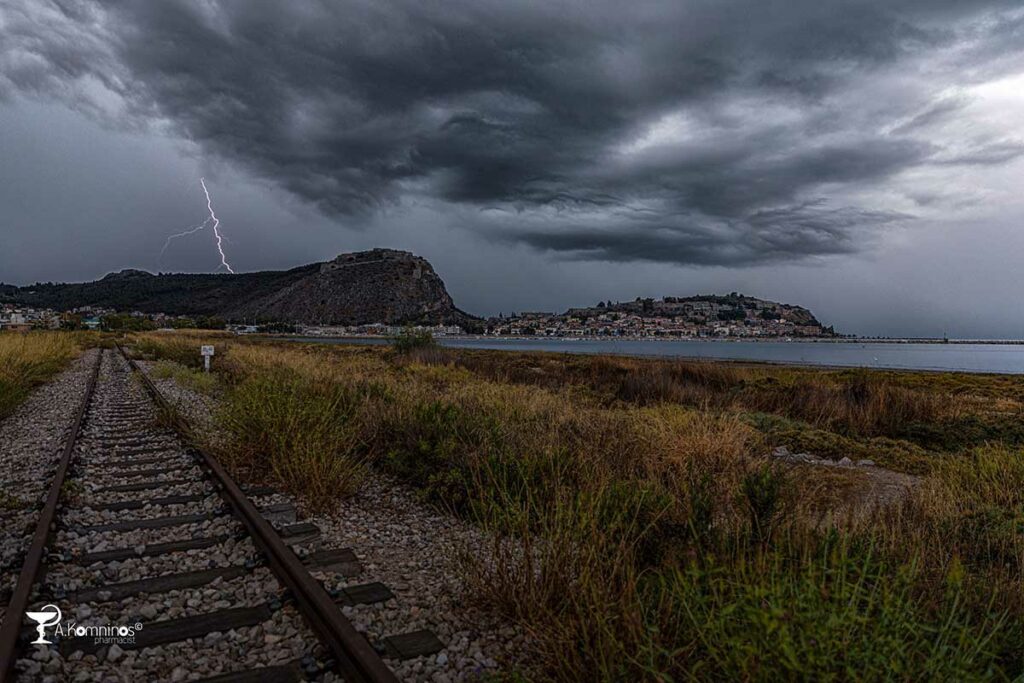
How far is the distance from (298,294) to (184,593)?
174 metres

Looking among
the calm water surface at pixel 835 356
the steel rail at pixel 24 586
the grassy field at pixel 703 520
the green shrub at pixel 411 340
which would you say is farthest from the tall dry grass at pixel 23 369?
the calm water surface at pixel 835 356

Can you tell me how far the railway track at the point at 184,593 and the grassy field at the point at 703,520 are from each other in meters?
0.89

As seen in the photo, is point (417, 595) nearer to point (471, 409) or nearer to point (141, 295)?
point (471, 409)

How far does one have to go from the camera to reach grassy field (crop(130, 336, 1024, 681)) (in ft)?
7.97

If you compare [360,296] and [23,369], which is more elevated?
[360,296]

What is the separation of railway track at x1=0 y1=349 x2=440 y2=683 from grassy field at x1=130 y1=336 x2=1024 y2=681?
2.92ft

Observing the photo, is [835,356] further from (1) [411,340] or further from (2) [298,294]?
(2) [298,294]

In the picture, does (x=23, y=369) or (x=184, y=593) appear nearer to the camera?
(x=184, y=593)

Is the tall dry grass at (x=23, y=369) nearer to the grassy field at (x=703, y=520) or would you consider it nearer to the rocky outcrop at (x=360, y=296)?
the grassy field at (x=703, y=520)

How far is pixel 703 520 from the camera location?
160 inches

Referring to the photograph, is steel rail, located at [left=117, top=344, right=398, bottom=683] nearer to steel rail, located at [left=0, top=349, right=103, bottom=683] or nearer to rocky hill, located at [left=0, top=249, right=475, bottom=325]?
steel rail, located at [left=0, top=349, right=103, bottom=683]

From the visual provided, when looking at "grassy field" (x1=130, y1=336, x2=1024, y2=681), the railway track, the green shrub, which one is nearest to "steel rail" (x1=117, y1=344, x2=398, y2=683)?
the railway track

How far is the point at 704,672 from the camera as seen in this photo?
256cm

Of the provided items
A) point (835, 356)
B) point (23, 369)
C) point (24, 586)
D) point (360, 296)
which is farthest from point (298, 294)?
point (24, 586)
